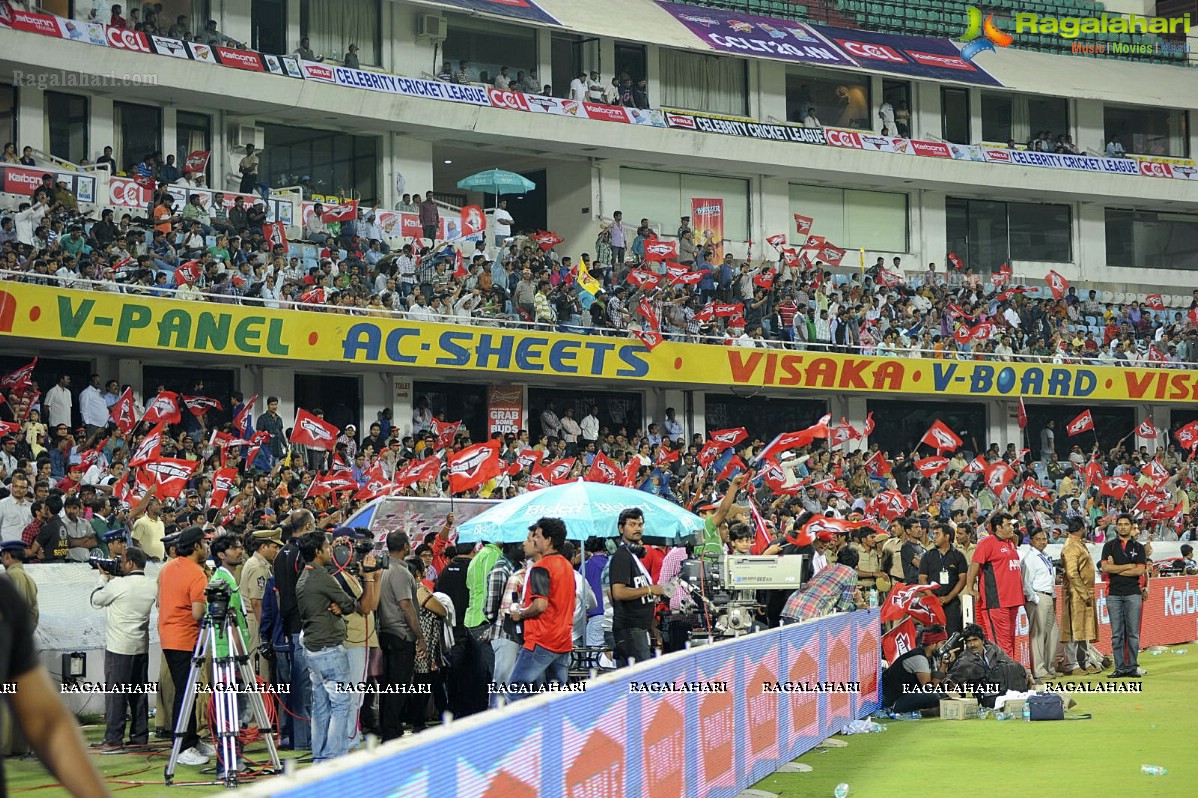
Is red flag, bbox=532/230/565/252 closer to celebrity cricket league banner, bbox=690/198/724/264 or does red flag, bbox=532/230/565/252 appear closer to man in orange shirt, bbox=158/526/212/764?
celebrity cricket league banner, bbox=690/198/724/264

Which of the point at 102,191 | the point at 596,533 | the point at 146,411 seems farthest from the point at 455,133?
the point at 596,533

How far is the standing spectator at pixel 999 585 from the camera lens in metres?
17.7

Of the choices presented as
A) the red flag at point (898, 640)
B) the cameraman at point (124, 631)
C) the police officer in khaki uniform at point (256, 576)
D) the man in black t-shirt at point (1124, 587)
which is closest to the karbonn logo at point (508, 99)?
the man in black t-shirt at point (1124, 587)

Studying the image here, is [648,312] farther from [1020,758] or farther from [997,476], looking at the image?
[1020,758]

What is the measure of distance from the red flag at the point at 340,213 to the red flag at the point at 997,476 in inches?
536

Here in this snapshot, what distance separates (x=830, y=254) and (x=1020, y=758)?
87.8ft

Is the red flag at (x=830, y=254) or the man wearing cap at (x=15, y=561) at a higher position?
the red flag at (x=830, y=254)

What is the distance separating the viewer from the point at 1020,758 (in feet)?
40.6

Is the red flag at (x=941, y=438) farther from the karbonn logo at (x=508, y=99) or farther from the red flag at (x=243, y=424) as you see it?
the red flag at (x=243, y=424)

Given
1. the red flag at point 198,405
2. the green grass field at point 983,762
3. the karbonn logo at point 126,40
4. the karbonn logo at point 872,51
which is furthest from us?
the karbonn logo at point 872,51

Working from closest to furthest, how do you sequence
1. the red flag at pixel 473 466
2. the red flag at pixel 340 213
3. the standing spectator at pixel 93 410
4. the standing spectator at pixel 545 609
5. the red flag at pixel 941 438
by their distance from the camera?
the standing spectator at pixel 545 609, the red flag at pixel 473 466, the standing spectator at pixel 93 410, the red flag at pixel 340 213, the red flag at pixel 941 438

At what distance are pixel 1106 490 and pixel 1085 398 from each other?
261 inches

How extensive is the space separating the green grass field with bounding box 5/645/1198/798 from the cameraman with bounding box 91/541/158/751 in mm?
369

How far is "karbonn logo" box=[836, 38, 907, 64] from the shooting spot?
4147 cm
